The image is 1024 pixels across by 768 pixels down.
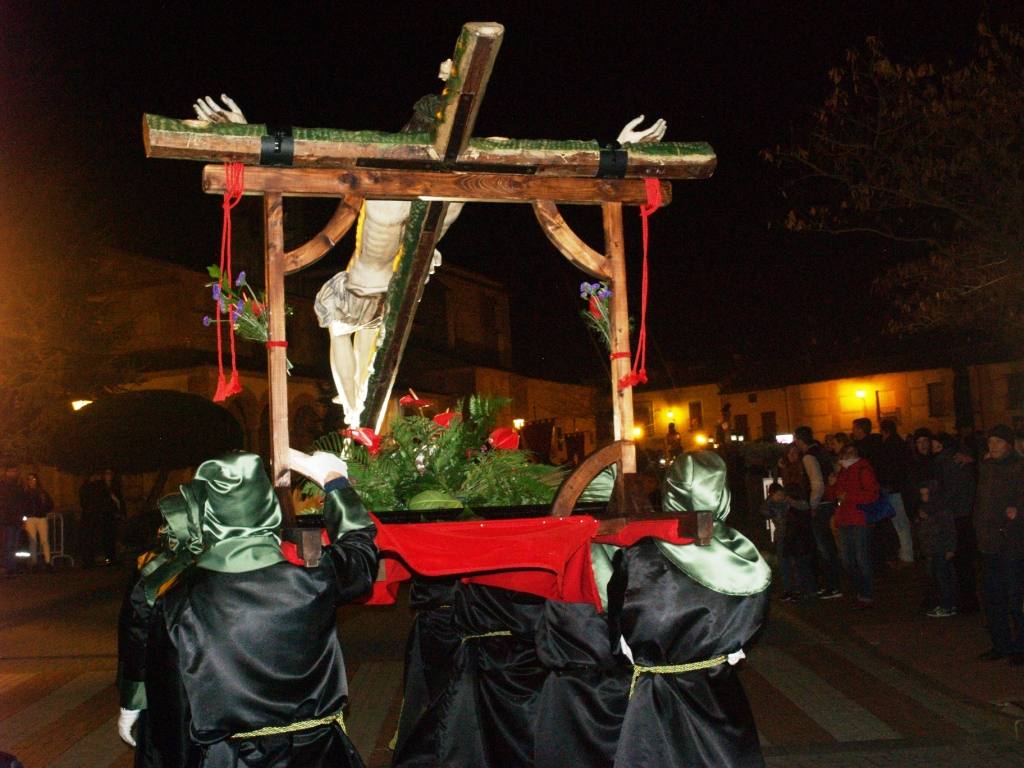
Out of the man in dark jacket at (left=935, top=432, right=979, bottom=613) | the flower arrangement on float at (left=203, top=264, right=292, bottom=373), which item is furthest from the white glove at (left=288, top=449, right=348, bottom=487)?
the man in dark jacket at (left=935, top=432, right=979, bottom=613)

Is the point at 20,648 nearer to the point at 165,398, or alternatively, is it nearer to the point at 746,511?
the point at 165,398

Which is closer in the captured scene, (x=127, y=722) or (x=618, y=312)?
(x=127, y=722)

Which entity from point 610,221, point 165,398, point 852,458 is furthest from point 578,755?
point 165,398

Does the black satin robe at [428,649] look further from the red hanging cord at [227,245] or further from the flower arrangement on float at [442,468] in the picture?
the red hanging cord at [227,245]

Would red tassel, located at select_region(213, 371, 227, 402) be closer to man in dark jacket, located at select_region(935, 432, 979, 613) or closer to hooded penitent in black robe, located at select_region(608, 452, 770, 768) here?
hooded penitent in black robe, located at select_region(608, 452, 770, 768)

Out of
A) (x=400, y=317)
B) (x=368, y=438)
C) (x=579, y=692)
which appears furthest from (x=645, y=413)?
(x=579, y=692)

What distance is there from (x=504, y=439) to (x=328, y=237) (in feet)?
5.36

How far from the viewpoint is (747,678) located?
9.02 meters

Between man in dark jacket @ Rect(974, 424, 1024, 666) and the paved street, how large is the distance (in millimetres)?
427

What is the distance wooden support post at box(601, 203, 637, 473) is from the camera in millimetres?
4840

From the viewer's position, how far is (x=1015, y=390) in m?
40.5

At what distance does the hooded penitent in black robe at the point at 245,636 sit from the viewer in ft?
12.3

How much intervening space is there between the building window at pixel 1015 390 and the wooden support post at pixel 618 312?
3832 cm

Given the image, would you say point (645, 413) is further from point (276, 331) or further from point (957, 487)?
point (276, 331)
